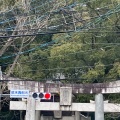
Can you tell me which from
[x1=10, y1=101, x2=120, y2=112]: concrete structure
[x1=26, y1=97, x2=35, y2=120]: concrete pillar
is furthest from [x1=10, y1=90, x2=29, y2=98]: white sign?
[x1=10, y1=101, x2=120, y2=112]: concrete structure

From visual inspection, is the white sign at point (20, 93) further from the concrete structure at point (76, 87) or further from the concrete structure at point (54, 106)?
the concrete structure at point (54, 106)

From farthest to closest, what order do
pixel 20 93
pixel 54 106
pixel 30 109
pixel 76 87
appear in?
pixel 54 106 < pixel 30 109 < pixel 76 87 < pixel 20 93

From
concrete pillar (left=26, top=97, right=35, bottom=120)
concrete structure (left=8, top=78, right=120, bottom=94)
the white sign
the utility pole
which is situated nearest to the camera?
the white sign

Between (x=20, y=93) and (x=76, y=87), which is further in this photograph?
(x=76, y=87)

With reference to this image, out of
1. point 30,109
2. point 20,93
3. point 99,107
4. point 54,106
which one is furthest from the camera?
point 54,106

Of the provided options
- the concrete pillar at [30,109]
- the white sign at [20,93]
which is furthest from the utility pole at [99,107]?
the white sign at [20,93]

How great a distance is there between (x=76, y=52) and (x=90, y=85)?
8.85 feet

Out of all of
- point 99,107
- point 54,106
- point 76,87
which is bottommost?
point 99,107

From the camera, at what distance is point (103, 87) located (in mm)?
20594

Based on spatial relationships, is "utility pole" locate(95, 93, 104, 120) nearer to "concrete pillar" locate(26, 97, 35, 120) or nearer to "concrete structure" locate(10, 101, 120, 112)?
"concrete structure" locate(10, 101, 120, 112)

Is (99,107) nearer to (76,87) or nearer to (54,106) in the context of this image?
(76,87)

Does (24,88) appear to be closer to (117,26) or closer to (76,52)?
(76,52)

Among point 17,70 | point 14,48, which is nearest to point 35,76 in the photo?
point 17,70

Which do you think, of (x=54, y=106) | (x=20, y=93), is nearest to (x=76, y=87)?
(x=54, y=106)
